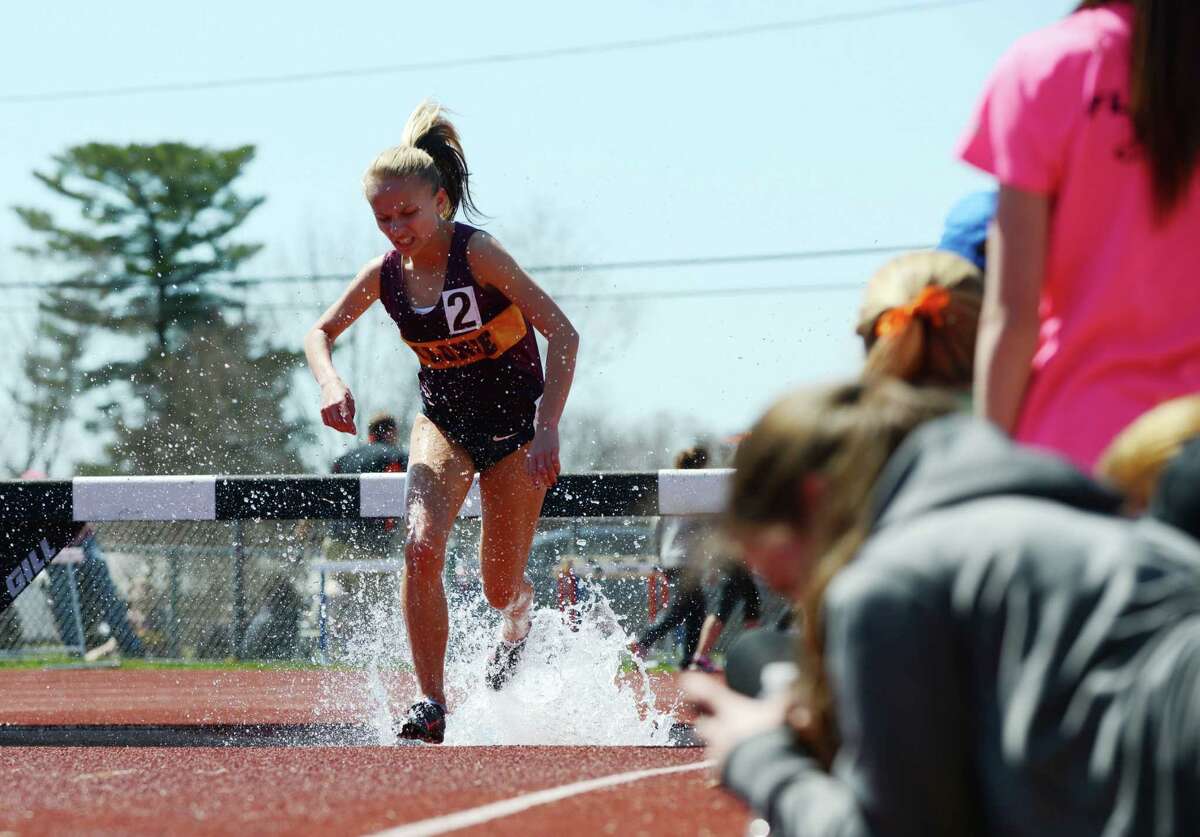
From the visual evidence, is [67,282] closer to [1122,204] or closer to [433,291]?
[433,291]

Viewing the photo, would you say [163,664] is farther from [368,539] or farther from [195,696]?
[368,539]

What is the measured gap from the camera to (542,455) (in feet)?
18.8

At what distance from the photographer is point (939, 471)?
1.96 meters

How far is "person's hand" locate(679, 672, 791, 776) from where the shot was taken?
2297 millimetres

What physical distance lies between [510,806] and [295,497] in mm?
3785

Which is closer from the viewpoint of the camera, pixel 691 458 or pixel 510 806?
pixel 510 806

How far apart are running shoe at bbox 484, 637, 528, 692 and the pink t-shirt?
4.47m

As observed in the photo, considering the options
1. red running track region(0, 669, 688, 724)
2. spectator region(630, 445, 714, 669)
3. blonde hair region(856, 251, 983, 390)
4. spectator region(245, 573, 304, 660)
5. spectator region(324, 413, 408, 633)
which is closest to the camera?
Result: blonde hair region(856, 251, 983, 390)

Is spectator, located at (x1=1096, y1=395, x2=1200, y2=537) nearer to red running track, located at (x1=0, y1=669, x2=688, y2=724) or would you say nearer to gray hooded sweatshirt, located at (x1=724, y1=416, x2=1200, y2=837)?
gray hooded sweatshirt, located at (x1=724, y1=416, x2=1200, y2=837)

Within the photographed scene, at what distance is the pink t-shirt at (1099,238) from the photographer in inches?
102

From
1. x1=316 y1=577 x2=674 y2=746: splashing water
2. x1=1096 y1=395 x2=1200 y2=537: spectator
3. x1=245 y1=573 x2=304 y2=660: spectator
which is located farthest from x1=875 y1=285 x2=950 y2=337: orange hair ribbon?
x1=245 y1=573 x2=304 y2=660: spectator

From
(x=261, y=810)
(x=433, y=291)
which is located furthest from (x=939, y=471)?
(x=433, y=291)

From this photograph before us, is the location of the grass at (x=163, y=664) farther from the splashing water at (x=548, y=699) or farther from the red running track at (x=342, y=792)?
the red running track at (x=342, y=792)

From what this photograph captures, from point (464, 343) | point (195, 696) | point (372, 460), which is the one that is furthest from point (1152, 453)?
point (195, 696)
